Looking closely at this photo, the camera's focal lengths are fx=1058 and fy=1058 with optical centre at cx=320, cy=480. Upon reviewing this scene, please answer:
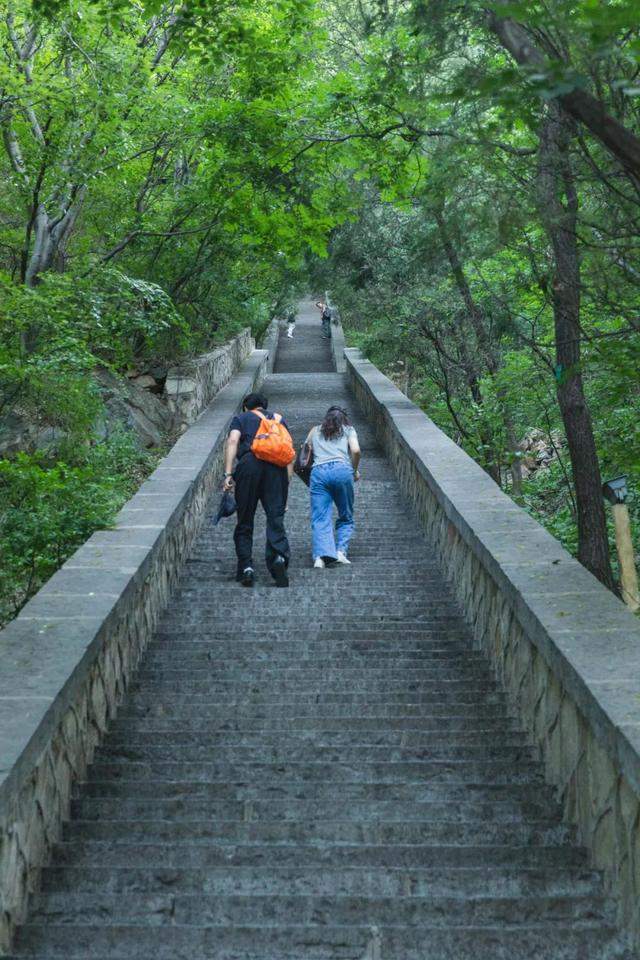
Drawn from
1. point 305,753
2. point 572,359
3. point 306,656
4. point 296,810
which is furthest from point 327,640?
point 572,359

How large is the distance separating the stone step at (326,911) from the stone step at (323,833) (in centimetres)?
44

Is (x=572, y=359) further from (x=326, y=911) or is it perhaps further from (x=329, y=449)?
(x=326, y=911)

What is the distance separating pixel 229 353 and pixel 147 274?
371cm

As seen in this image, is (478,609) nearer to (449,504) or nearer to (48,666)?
(449,504)

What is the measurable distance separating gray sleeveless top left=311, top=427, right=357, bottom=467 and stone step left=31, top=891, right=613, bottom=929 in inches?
238

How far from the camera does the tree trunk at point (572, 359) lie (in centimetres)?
815

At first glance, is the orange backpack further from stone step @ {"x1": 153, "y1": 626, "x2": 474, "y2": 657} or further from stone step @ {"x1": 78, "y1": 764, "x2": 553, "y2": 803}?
stone step @ {"x1": 78, "y1": 764, "x2": 553, "y2": 803}

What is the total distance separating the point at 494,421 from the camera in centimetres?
1641

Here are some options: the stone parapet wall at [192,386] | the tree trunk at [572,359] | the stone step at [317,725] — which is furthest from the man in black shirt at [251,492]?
the stone parapet wall at [192,386]

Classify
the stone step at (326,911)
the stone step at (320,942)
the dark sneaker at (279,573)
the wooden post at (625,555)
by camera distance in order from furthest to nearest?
the dark sneaker at (279,573)
the wooden post at (625,555)
the stone step at (326,911)
the stone step at (320,942)

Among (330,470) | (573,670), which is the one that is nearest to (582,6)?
(573,670)

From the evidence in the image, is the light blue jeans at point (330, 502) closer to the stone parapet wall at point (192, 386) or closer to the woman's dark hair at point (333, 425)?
the woman's dark hair at point (333, 425)

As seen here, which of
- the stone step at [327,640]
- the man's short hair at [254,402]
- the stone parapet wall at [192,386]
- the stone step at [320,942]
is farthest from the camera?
the stone parapet wall at [192,386]

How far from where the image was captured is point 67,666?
470 cm
